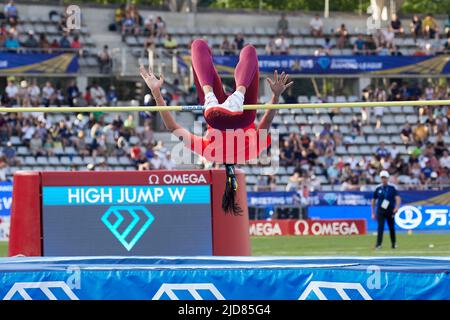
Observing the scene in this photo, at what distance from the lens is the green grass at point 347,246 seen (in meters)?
16.1

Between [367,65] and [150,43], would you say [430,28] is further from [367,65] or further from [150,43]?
[150,43]

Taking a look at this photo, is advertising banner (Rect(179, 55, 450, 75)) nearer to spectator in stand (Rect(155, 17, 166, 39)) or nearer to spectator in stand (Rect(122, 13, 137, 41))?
spectator in stand (Rect(155, 17, 166, 39))

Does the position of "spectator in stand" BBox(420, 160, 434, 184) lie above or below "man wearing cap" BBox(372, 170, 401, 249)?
below

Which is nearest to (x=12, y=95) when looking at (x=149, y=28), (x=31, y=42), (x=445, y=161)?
(x=31, y=42)

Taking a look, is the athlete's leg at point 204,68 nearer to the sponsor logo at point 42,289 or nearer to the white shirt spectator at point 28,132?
the sponsor logo at point 42,289

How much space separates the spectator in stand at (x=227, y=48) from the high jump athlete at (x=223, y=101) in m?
17.3

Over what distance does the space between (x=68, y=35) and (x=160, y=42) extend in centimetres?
241

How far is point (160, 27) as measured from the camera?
28422 millimetres

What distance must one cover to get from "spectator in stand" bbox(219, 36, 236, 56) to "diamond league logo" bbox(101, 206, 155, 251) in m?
14.6

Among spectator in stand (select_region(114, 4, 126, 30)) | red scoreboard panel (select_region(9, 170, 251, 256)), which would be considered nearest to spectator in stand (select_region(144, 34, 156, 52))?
spectator in stand (select_region(114, 4, 126, 30))

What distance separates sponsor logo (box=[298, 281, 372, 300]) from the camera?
27.7 ft

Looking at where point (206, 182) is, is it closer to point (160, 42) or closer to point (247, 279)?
point (247, 279)

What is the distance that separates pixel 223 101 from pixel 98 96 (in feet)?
54.0

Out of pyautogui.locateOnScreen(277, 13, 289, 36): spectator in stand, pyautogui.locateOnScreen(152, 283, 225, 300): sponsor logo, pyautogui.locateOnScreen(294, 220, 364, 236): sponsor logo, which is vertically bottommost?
pyautogui.locateOnScreen(294, 220, 364, 236): sponsor logo
